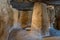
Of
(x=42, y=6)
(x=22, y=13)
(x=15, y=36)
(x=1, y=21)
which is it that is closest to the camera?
(x=1, y=21)

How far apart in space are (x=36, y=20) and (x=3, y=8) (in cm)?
405

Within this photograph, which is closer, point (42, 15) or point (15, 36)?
point (15, 36)

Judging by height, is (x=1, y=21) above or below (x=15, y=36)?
above

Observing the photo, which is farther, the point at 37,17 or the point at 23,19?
the point at 23,19

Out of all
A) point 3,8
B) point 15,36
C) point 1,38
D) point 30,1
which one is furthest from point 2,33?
point 30,1

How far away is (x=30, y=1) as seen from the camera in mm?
5863

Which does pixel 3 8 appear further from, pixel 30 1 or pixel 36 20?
pixel 36 20

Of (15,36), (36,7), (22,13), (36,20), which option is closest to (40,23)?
(36,20)

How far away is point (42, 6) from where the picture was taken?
6.26 meters

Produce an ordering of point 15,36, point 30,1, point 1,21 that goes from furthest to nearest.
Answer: point 30,1 < point 15,36 < point 1,21

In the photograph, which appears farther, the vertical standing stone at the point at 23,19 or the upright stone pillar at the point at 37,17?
the vertical standing stone at the point at 23,19

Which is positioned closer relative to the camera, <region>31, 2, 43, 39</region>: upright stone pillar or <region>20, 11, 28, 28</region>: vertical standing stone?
<region>31, 2, 43, 39</region>: upright stone pillar

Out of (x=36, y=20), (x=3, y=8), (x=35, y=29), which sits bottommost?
(x=35, y=29)

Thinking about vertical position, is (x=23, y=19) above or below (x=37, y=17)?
below
